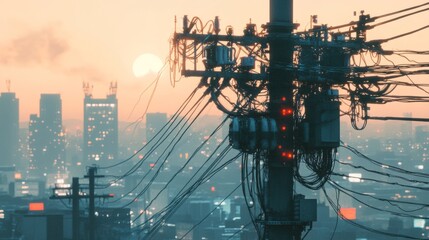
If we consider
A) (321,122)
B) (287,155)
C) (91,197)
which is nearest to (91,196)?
(91,197)

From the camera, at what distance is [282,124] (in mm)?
21797

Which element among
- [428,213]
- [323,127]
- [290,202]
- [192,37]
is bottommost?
[428,213]

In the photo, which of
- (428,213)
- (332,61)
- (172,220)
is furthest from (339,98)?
(428,213)

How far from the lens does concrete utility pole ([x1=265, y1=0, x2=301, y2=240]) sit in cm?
2167

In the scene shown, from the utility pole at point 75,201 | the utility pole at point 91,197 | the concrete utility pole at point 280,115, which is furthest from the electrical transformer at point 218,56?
the utility pole at point 75,201

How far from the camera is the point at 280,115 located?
21.7m

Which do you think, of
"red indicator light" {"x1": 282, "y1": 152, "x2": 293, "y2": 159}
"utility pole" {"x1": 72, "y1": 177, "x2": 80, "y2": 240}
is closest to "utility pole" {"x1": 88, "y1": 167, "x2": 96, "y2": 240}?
"utility pole" {"x1": 72, "y1": 177, "x2": 80, "y2": 240}

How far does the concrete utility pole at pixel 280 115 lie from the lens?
21672 millimetres

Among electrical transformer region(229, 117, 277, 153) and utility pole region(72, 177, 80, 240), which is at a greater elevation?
electrical transformer region(229, 117, 277, 153)

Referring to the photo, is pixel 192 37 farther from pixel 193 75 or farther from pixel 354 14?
pixel 354 14

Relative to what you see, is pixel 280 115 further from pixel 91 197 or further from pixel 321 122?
pixel 91 197

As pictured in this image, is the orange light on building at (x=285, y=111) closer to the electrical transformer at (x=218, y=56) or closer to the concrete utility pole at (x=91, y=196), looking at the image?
the electrical transformer at (x=218, y=56)

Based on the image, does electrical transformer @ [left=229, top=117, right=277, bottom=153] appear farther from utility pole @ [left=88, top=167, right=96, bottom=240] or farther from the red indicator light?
utility pole @ [left=88, top=167, right=96, bottom=240]

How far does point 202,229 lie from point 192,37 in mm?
142421
